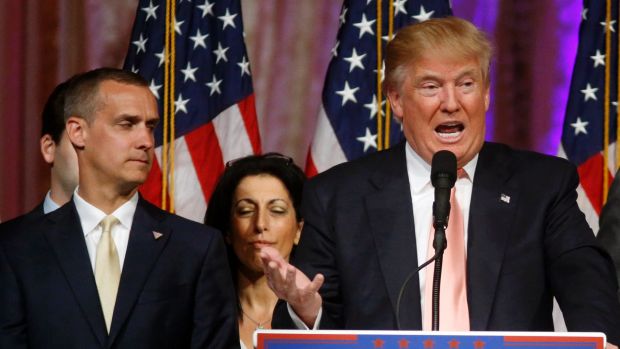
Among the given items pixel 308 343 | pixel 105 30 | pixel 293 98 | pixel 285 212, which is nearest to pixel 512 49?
pixel 293 98

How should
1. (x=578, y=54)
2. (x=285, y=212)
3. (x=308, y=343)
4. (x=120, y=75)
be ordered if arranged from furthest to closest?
(x=578, y=54) → (x=285, y=212) → (x=120, y=75) → (x=308, y=343)

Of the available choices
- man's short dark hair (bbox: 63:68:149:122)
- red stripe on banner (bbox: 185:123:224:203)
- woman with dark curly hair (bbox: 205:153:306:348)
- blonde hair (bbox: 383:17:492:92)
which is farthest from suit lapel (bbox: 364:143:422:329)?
red stripe on banner (bbox: 185:123:224:203)

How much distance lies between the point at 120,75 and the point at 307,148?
6.29ft

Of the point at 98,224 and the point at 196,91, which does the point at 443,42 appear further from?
the point at 196,91

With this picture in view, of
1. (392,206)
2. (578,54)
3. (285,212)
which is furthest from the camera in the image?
(578,54)

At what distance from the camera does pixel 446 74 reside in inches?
101

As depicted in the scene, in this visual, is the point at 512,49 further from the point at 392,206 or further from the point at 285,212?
the point at 392,206

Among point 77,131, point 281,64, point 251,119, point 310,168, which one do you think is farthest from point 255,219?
point 281,64

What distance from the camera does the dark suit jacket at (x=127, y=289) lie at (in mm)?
2723

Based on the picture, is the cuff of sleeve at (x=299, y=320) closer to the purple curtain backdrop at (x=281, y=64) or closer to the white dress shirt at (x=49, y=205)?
the white dress shirt at (x=49, y=205)

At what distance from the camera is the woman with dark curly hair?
12.7ft

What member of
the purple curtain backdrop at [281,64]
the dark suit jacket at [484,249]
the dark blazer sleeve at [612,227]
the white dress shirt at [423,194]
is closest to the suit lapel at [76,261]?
the dark suit jacket at [484,249]

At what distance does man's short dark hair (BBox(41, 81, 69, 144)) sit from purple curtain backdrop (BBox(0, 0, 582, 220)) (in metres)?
1.16

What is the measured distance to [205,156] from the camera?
177 inches
